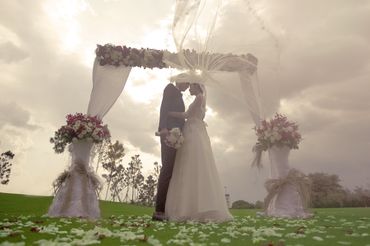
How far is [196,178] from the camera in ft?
30.5

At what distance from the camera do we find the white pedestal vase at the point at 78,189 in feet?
36.3

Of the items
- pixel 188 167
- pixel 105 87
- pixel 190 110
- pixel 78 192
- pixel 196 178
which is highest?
pixel 105 87

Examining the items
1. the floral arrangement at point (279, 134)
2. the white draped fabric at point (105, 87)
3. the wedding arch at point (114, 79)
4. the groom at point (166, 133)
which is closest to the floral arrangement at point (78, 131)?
the wedding arch at point (114, 79)

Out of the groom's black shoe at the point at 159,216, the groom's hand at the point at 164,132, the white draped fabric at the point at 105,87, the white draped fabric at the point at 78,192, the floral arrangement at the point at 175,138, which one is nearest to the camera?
the floral arrangement at the point at 175,138

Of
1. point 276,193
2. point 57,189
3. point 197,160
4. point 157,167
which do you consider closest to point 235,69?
point 276,193

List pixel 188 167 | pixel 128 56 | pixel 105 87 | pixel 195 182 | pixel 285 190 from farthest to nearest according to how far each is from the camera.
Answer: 1. pixel 128 56
2. pixel 105 87
3. pixel 285 190
4. pixel 188 167
5. pixel 195 182

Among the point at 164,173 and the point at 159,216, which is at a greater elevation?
the point at 164,173

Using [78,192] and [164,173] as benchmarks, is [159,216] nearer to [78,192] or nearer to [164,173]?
[164,173]

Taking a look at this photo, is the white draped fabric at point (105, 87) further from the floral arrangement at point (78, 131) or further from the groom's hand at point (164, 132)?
the groom's hand at point (164, 132)

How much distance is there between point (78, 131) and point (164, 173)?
11.6ft

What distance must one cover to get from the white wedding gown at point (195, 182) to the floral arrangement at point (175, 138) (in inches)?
15.9

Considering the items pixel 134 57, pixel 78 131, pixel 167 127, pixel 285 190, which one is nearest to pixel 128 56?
pixel 134 57

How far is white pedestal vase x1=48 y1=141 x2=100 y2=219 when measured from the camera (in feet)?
36.3

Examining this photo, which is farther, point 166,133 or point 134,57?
point 134,57
